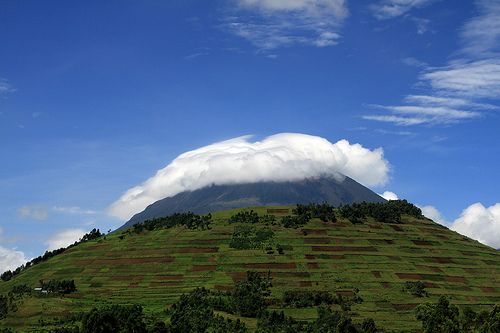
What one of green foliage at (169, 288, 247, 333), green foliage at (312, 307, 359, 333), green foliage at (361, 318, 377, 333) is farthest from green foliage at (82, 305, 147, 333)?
green foliage at (361, 318, 377, 333)

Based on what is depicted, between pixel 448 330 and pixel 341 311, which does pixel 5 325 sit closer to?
pixel 341 311

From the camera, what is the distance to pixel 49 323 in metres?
180

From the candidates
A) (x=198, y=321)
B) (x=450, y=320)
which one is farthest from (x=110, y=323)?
(x=450, y=320)

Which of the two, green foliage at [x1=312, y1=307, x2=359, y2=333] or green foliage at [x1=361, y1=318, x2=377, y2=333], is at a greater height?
green foliage at [x1=312, y1=307, x2=359, y2=333]

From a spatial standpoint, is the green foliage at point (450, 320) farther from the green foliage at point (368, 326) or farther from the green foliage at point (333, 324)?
the green foliage at point (333, 324)

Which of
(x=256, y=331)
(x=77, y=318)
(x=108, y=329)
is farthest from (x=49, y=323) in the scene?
(x=256, y=331)

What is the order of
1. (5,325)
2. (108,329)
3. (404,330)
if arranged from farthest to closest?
(5,325) < (404,330) < (108,329)

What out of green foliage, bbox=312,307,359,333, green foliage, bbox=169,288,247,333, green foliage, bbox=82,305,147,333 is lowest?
green foliage, bbox=312,307,359,333

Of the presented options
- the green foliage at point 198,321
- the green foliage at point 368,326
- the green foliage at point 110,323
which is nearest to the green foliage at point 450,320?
the green foliage at point 368,326

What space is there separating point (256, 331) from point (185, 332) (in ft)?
71.3

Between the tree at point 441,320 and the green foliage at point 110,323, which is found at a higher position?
the green foliage at point 110,323

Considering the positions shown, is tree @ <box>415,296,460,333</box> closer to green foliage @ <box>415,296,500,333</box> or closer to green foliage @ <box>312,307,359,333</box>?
green foliage @ <box>415,296,500,333</box>

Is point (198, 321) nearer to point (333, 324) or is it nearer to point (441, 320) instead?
point (333, 324)

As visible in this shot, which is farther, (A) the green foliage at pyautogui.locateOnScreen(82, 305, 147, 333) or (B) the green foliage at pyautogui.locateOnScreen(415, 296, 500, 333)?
(B) the green foliage at pyautogui.locateOnScreen(415, 296, 500, 333)
